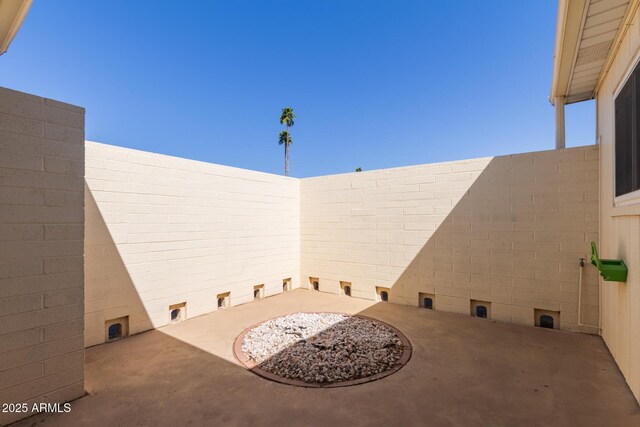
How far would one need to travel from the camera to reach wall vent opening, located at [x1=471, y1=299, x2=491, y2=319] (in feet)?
13.5

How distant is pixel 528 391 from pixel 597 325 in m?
2.20

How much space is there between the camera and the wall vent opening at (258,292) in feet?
17.0

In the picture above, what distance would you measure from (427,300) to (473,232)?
147 centimetres

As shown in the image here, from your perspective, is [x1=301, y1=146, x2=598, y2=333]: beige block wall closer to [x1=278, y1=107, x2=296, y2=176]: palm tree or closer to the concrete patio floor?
the concrete patio floor

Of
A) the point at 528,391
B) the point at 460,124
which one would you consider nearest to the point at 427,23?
the point at 460,124

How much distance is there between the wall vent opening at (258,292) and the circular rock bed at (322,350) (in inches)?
52.9

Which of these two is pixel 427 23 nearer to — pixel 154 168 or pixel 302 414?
pixel 154 168

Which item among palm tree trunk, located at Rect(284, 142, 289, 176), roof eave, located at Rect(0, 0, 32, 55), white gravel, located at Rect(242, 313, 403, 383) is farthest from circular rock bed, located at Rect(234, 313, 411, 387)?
palm tree trunk, located at Rect(284, 142, 289, 176)

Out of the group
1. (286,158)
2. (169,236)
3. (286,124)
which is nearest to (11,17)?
(169,236)

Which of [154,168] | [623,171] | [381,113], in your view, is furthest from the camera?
[381,113]

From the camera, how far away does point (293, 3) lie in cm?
680

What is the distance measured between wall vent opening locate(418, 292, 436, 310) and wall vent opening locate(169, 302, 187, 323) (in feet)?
13.3

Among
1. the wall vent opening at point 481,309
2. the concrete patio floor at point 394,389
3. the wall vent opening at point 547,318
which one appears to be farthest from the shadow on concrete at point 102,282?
the wall vent opening at point 547,318

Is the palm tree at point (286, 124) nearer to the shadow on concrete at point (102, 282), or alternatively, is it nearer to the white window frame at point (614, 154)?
the shadow on concrete at point (102, 282)
